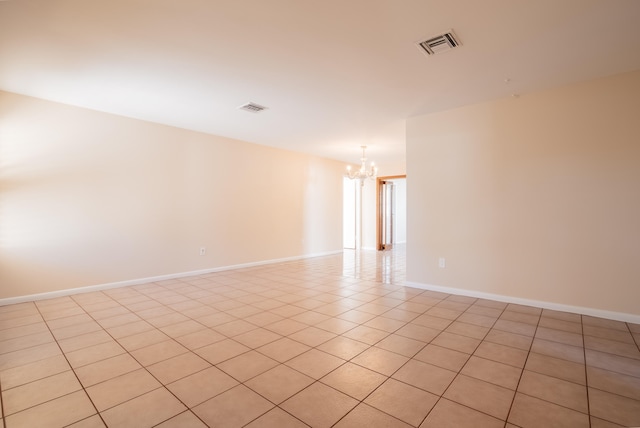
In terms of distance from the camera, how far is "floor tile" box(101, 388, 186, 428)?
1.53 meters

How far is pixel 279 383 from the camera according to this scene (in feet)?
6.21

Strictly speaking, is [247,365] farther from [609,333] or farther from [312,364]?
[609,333]

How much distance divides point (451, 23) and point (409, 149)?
2.29 metres

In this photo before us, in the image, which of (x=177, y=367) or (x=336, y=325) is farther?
(x=336, y=325)

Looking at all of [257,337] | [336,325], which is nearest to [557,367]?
[336,325]

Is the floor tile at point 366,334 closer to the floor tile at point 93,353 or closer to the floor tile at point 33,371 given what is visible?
the floor tile at point 93,353

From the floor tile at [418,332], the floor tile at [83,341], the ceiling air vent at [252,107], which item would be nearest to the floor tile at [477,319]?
the floor tile at [418,332]

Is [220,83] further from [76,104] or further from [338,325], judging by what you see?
[338,325]

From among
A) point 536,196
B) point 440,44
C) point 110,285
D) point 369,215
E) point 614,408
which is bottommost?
point 614,408

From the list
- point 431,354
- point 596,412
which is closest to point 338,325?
point 431,354

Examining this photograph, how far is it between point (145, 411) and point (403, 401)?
151 cm

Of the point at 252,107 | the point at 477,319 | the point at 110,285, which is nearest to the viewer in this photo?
the point at 477,319

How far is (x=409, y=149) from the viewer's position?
443 centimetres

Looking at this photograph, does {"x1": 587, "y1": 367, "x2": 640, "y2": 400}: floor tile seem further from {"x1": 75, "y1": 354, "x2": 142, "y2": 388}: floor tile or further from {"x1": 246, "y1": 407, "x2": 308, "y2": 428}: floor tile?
{"x1": 75, "y1": 354, "x2": 142, "y2": 388}: floor tile
